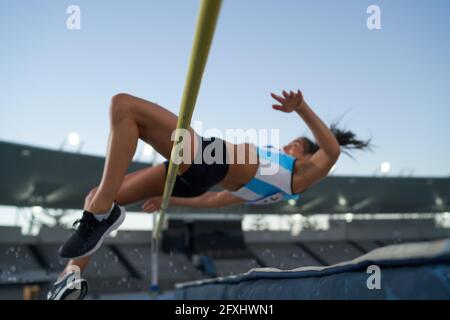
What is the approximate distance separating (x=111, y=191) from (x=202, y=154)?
1.38 feet

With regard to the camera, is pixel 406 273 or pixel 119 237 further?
pixel 119 237

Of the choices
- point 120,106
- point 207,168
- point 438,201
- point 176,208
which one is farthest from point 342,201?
point 120,106

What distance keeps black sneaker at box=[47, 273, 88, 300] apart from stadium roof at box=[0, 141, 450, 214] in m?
11.4

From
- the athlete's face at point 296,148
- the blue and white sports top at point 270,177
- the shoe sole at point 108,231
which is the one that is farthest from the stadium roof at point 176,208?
the shoe sole at point 108,231

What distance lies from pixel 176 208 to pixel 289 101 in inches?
627

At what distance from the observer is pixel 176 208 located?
56.8ft

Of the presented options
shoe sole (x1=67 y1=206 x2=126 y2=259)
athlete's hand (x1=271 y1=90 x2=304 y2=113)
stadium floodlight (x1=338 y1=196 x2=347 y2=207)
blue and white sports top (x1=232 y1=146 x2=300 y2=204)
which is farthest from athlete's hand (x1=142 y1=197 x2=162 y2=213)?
stadium floodlight (x1=338 y1=196 x2=347 y2=207)

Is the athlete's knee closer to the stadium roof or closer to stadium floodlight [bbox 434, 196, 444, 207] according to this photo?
the stadium roof

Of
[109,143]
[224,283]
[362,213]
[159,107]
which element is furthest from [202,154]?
[362,213]

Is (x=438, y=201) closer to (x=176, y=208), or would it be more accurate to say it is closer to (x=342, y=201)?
(x=342, y=201)

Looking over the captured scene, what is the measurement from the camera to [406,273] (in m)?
1.22
